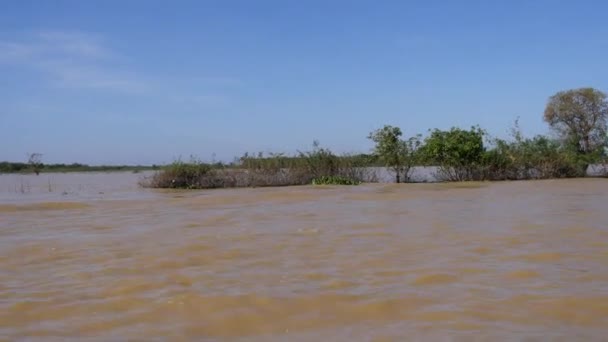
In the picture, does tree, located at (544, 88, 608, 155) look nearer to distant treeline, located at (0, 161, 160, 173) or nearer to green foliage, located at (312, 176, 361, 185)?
green foliage, located at (312, 176, 361, 185)

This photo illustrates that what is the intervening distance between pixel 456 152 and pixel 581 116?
6.83 meters

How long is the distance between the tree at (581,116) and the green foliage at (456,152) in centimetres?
453

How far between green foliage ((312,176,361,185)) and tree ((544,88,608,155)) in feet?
33.0

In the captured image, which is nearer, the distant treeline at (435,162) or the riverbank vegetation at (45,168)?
the distant treeline at (435,162)

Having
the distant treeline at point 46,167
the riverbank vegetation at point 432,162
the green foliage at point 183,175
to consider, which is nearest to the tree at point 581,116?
the riverbank vegetation at point 432,162

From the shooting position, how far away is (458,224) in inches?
342

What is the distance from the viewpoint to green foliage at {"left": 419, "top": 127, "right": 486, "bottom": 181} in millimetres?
24172

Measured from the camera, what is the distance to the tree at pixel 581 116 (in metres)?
25.7

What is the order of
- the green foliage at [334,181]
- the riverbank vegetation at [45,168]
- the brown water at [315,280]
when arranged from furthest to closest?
the riverbank vegetation at [45,168] < the green foliage at [334,181] < the brown water at [315,280]

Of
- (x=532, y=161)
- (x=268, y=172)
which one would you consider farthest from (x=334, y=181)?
(x=532, y=161)

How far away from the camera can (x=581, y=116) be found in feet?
86.0

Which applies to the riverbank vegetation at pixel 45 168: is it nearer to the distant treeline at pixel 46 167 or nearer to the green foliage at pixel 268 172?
the distant treeline at pixel 46 167

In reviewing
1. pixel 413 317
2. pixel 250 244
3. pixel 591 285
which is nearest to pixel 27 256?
pixel 250 244

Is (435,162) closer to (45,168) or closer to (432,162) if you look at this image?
(432,162)
